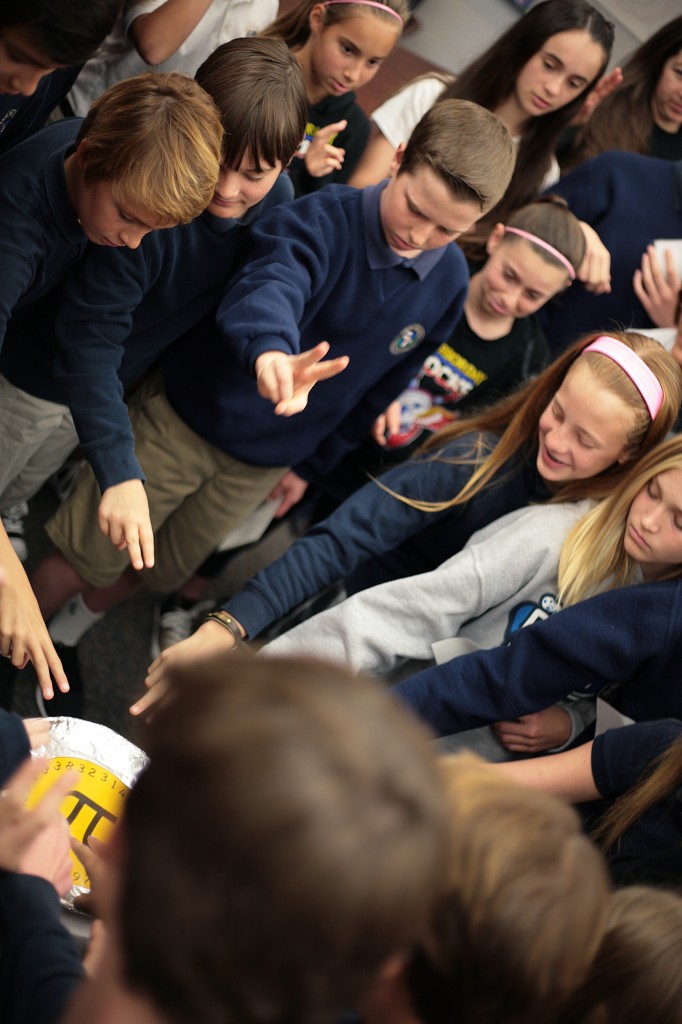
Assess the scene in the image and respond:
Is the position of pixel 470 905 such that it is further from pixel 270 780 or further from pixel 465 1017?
pixel 270 780

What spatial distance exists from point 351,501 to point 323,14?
1209 mm

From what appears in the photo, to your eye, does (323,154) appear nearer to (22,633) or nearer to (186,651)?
(186,651)

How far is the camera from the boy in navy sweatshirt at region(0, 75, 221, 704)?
133 cm

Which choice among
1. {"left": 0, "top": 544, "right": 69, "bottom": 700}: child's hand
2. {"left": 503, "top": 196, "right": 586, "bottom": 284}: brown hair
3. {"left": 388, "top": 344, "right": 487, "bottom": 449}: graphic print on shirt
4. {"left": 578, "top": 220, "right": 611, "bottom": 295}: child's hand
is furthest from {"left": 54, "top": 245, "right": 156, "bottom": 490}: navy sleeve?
{"left": 578, "top": 220, "right": 611, "bottom": 295}: child's hand

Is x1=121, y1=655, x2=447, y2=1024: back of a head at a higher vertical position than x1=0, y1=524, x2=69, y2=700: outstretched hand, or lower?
higher

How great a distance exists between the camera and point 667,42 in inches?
105

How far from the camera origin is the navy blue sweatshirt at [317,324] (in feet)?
5.49

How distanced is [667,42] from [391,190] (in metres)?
1.44

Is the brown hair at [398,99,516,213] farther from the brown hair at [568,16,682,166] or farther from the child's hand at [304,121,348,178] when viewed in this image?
the brown hair at [568,16,682,166]

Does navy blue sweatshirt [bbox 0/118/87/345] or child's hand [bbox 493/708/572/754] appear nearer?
navy blue sweatshirt [bbox 0/118/87/345]

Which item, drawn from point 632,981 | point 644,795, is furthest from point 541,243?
point 632,981

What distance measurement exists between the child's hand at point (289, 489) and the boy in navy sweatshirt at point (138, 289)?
0.62 metres

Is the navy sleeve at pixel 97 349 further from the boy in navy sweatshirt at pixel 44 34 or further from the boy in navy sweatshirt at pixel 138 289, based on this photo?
the boy in navy sweatshirt at pixel 44 34

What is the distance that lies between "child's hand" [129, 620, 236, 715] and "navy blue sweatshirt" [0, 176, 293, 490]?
30 centimetres
